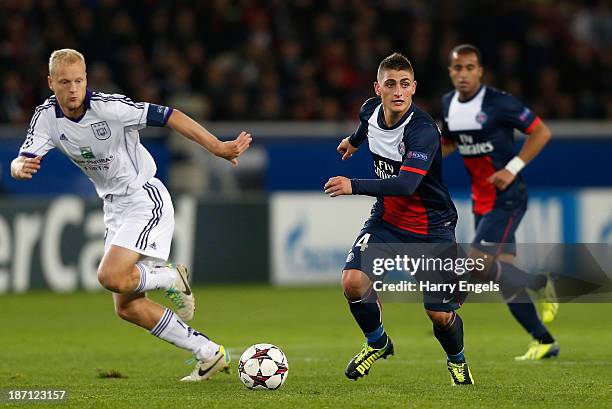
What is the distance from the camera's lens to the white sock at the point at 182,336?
7.35 m

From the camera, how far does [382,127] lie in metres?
7.26

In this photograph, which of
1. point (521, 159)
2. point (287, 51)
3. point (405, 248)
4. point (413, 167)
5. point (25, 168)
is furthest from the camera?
point (287, 51)

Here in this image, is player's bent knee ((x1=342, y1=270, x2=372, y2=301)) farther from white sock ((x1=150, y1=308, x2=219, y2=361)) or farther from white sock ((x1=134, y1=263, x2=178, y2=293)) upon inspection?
white sock ((x1=134, y1=263, x2=178, y2=293))

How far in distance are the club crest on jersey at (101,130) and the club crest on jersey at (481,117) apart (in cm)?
311

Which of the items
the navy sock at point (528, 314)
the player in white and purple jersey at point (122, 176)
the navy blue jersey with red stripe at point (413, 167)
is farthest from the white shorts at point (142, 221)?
the navy sock at point (528, 314)

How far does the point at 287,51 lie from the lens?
1748 centimetres

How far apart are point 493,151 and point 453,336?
246cm

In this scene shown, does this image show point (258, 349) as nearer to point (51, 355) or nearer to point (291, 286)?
point (51, 355)

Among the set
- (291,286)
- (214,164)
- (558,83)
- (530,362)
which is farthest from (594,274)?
(558,83)

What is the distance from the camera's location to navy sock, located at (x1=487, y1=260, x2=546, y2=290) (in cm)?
877

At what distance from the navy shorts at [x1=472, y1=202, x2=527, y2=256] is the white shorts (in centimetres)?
264

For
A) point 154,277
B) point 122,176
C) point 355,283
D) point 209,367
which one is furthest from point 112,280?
point 355,283

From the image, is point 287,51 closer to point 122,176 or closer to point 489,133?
point 489,133

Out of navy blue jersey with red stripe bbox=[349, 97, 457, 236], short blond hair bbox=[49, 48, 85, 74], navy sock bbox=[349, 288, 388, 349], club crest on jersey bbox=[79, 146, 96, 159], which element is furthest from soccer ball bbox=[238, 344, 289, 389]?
short blond hair bbox=[49, 48, 85, 74]
